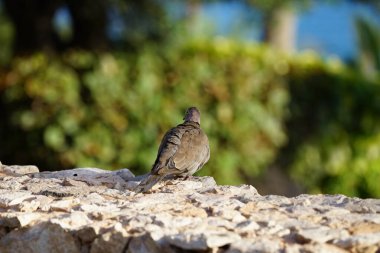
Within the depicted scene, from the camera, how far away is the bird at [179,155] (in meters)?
5.02

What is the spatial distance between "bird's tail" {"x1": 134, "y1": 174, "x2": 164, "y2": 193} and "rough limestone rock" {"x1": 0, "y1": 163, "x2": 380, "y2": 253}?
5cm

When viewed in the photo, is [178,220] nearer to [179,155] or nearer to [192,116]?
[179,155]

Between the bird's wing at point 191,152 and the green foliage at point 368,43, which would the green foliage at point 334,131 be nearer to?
the green foliage at point 368,43

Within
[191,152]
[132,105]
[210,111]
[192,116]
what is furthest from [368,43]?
[191,152]

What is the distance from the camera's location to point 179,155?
207 inches

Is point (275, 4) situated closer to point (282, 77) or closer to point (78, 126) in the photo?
point (282, 77)

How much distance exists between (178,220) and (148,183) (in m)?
0.88

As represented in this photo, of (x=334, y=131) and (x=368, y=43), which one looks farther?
(x=368, y=43)

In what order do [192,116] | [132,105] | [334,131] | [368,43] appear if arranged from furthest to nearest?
[368,43], [334,131], [132,105], [192,116]

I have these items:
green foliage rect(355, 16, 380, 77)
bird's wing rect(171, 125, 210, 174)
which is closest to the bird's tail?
bird's wing rect(171, 125, 210, 174)

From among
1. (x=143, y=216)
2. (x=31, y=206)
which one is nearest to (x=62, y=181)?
(x=31, y=206)

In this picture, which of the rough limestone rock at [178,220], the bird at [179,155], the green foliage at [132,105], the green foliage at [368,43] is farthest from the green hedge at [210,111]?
the rough limestone rock at [178,220]

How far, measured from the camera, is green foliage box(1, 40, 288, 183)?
10.0 m

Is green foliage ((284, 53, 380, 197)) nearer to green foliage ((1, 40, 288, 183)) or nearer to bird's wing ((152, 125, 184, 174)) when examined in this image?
green foliage ((1, 40, 288, 183))
